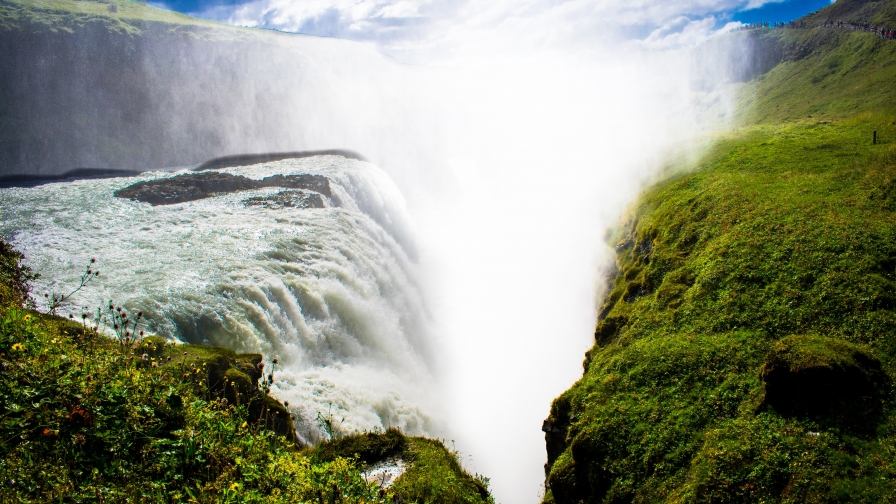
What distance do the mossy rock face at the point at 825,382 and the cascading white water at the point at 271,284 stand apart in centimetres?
855

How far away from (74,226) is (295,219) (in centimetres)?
1007

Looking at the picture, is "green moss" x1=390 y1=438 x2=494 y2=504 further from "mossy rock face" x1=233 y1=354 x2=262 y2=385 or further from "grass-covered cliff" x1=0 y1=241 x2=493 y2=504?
"mossy rock face" x1=233 y1=354 x2=262 y2=385

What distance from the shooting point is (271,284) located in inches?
693

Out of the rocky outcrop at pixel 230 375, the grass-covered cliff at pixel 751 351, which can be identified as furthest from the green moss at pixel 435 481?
the grass-covered cliff at pixel 751 351

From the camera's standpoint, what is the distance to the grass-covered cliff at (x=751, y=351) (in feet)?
29.9

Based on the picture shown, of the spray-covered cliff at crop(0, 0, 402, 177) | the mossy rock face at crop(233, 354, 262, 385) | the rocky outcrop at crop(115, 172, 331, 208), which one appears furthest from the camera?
the spray-covered cliff at crop(0, 0, 402, 177)

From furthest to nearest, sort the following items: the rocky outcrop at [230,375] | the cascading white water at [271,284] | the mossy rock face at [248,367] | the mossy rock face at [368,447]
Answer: the cascading white water at [271,284] → the mossy rock face at [248,367] → the rocky outcrop at [230,375] → the mossy rock face at [368,447]

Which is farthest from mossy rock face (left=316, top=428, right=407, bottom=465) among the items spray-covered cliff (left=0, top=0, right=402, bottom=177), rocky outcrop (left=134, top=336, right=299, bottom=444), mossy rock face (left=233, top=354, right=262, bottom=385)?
spray-covered cliff (left=0, top=0, right=402, bottom=177)

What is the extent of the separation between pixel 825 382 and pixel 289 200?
26695 mm

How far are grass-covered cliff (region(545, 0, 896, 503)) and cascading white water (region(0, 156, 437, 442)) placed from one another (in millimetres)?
6382

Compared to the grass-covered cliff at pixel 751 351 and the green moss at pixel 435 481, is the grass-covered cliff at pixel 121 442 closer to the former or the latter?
the green moss at pixel 435 481

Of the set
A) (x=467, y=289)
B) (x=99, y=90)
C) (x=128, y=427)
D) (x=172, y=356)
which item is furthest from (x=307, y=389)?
(x=99, y=90)

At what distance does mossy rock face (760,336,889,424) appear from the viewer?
962 centimetres

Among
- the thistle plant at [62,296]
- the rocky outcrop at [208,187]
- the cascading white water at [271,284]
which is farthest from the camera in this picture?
the rocky outcrop at [208,187]
